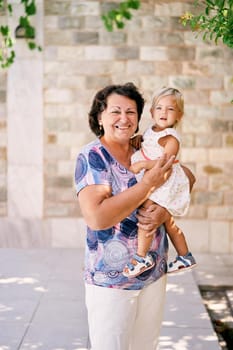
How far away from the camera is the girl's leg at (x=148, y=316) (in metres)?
2.60

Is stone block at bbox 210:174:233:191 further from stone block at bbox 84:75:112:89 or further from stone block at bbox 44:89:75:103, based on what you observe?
stone block at bbox 44:89:75:103

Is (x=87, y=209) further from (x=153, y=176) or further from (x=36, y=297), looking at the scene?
(x=36, y=297)

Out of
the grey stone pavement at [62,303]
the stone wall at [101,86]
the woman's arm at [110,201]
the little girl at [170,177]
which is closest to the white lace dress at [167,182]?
the little girl at [170,177]

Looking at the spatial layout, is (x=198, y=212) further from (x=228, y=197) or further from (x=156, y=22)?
(x=156, y=22)

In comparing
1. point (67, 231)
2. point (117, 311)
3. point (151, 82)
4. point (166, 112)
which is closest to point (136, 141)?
point (166, 112)

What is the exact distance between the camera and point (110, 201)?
7.77 ft

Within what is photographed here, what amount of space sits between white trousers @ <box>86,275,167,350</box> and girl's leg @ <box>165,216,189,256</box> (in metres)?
0.23

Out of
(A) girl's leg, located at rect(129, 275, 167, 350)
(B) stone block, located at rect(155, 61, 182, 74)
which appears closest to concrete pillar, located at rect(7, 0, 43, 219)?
(B) stone block, located at rect(155, 61, 182, 74)

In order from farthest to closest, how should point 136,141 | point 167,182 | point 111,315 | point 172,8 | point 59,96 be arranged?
point 59,96, point 172,8, point 136,141, point 167,182, point 111,315

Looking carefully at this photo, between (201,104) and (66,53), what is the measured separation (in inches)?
Answer: 69.6

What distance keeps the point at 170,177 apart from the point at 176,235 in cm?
33

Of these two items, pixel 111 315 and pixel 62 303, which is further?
pixel 62 303

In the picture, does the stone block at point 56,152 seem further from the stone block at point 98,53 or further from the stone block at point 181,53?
the stone block at point 181,53

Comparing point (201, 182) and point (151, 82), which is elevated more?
point (151, 82)
